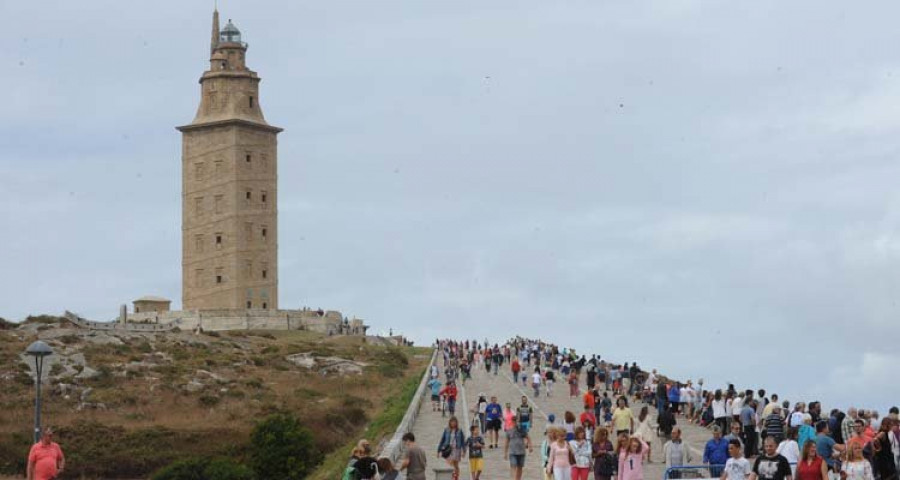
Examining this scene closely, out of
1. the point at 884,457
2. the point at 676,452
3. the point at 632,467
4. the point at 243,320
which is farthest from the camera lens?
the point at 243,320

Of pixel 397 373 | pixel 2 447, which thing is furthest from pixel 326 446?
pixel 397 373

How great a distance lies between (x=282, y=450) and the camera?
40.0m

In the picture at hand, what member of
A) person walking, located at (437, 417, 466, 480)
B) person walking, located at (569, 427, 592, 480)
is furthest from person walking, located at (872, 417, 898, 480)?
person walking, located at (437, 417, 466, 480)

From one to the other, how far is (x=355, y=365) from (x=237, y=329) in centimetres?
1951

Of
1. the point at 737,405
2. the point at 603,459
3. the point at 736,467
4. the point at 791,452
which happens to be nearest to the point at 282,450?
the point at 737,405

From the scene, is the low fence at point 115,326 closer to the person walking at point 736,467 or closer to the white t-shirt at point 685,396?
the white t-shirt at point 685,396

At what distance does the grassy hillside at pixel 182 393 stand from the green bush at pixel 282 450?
127cm

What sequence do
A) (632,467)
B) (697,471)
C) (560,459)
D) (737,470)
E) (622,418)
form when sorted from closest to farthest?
(737,470), (632,467), (560,459), (697,471), (622,418)

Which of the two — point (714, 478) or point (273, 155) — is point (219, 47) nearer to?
point (273, 155)

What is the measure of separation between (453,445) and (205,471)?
17554 mm

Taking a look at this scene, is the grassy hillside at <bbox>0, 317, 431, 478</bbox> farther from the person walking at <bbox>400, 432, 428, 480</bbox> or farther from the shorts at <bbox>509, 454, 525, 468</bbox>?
the person walking at <bbox>400, 432, 428, 480</bbox>

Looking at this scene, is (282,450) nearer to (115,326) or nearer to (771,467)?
(771,467)

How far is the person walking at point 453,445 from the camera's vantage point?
21.1m

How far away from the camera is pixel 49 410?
50.4 metres
